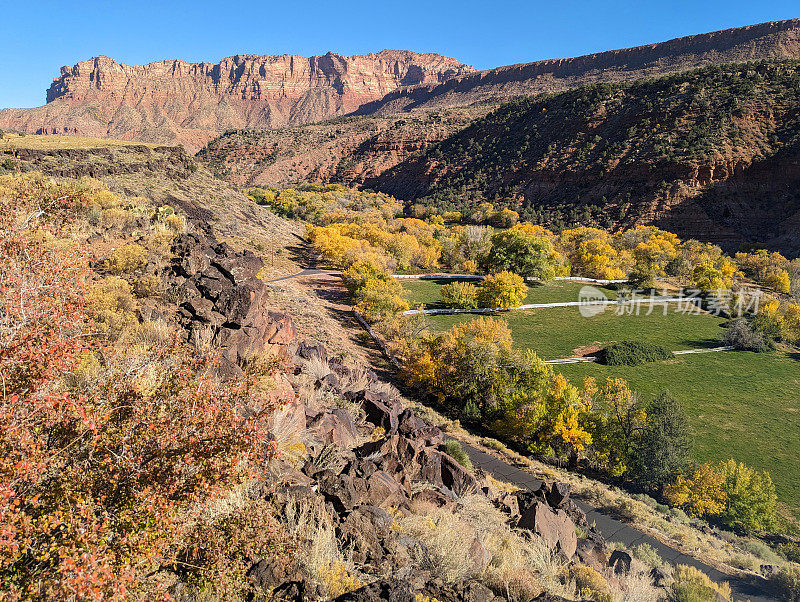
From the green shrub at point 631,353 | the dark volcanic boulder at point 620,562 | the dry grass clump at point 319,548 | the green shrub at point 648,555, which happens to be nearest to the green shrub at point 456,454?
the dark volcanic boulder at point 620,562

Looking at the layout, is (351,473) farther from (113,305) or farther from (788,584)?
(788,584)

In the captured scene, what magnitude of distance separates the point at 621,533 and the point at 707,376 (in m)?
16.1

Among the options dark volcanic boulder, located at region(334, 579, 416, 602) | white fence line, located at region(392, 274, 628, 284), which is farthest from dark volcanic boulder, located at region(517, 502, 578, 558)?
white fence line, located at region(392, 274, 628, 284)

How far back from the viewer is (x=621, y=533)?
10562mm

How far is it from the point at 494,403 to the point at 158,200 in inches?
989

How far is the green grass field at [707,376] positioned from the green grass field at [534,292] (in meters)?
2.29

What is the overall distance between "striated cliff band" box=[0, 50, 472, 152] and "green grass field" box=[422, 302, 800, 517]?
11413 cm

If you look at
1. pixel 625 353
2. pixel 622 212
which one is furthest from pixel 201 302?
pixel 622 212

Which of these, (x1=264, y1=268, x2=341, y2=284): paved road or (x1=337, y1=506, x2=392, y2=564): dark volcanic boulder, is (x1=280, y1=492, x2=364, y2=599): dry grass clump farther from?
(x1=264, y1=268, x2=341, y2=284): paved road

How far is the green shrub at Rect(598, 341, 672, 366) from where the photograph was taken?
23.0 metres

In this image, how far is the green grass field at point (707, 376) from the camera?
15844 mm

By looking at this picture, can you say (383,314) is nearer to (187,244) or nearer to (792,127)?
(187,244)

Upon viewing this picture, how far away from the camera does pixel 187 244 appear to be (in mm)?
11953

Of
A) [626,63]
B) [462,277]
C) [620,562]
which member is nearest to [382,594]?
[620,562]
